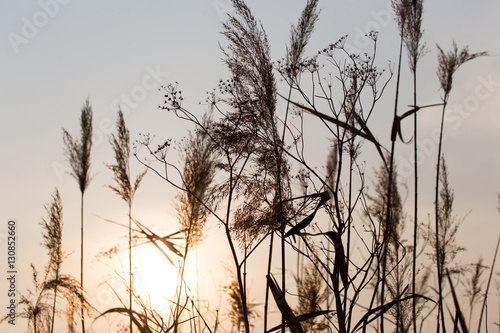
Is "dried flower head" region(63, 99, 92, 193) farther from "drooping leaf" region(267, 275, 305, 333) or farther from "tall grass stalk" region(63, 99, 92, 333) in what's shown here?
"drooping leaf" region(267, 275, 305, 333)

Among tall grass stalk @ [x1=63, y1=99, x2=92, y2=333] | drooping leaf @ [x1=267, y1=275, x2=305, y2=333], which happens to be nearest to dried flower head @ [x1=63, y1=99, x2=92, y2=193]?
tall grass stalk @ [x1=63, y1=99, x2=92, y2=333]

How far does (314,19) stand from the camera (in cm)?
332

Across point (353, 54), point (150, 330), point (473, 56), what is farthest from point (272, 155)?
point (473, 56)

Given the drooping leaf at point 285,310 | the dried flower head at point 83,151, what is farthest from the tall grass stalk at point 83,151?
the drooping leaf at point 285,310

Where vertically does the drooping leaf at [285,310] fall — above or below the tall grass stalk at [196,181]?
below

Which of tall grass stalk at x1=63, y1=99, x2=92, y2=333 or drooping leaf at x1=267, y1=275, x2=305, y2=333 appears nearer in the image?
drooping leaf at x1=267, y1=275, x2=305, y2=333

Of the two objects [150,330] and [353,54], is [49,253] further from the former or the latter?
[353,54]

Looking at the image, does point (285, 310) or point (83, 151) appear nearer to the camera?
point (285, 310)

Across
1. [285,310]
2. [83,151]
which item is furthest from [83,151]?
[285,310]

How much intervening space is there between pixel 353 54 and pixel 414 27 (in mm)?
1435

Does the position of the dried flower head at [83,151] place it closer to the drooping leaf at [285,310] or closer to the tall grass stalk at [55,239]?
the tall grass stalk at [55,239]

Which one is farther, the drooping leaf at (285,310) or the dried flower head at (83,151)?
the dried flower head at (83,151)

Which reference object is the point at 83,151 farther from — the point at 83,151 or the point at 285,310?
the point at 285,310

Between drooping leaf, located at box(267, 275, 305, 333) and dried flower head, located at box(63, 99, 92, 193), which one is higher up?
dried flower head, located at box(63, 99, 92, 193)
